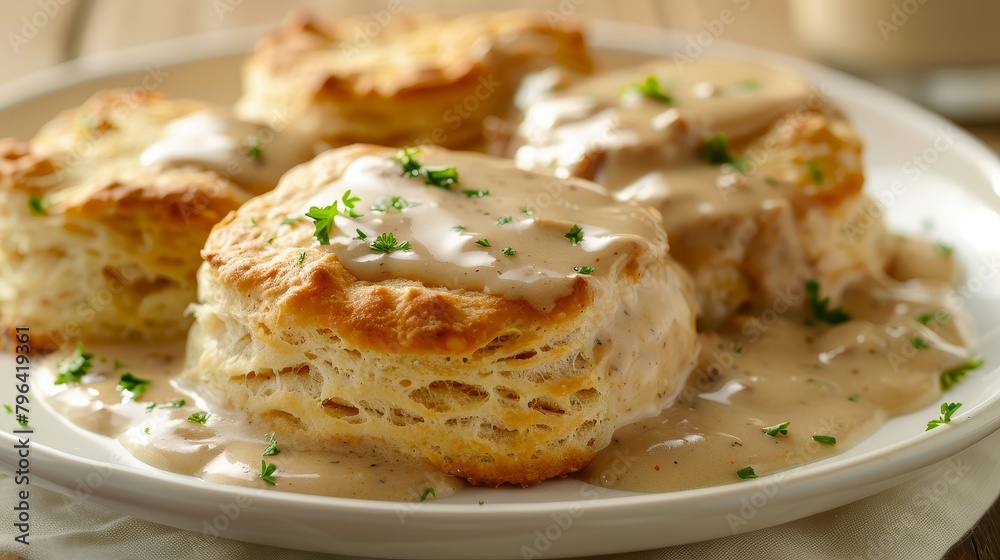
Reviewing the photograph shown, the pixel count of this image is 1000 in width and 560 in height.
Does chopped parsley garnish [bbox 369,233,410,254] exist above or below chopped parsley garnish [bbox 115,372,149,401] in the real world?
above

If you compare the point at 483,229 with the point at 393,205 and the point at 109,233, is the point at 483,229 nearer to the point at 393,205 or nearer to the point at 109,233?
the point at 393,205

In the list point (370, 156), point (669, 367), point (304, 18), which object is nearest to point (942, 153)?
point (669, 367)

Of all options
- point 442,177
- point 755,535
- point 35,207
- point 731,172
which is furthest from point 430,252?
point 35,207

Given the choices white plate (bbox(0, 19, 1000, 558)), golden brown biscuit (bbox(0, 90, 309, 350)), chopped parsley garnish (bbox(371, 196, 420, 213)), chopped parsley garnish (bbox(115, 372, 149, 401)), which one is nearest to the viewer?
white plate (bbox(0, 19, 1000, 558))

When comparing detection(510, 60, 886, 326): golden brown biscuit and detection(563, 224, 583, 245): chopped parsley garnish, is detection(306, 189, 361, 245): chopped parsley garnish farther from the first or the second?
detection(510, 60, 886, 326): golden brown biscuit

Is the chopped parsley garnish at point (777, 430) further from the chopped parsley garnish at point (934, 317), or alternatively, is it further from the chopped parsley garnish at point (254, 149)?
the chopped parsley garnish at point (254, 149)

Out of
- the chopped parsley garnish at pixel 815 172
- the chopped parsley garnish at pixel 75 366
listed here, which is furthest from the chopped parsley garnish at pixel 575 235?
the chopped parsley garnish at pixel 75 366

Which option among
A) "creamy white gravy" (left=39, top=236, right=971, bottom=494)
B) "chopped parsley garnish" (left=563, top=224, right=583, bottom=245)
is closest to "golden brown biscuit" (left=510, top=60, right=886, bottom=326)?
"creamy white gravy" (left=39, top=236, right=971, bottom=494)
